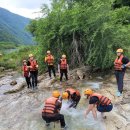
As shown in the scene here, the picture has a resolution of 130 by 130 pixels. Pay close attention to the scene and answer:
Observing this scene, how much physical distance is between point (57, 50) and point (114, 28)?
476 centimetres

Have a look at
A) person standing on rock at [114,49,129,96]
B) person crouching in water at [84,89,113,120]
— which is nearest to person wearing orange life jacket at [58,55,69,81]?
person standing on rock at [114,49,129,96]

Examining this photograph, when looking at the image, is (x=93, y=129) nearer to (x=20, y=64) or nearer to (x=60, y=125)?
(x=60, y=125)

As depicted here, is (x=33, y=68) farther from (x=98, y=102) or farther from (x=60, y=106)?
(x=98, y=102)

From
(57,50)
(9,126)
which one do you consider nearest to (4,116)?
(9,126)

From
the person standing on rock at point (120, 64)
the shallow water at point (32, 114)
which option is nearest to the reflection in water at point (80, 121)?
the shallow water at point (32, 114)

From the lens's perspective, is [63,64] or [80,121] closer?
[80,121]

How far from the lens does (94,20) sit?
19.6 meters

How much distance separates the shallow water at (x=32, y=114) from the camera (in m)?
11.9

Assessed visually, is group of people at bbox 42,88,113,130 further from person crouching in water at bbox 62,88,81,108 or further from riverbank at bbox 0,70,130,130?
riverbank at bbox 0,70,130,130

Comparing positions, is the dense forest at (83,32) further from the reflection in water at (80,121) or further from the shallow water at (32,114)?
the reflection in water at (80,121)

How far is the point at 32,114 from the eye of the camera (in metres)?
13.6

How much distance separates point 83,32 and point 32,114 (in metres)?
8.96

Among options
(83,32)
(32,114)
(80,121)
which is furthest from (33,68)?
(80,121)

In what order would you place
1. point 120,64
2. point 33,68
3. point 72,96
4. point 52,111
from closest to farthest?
1. point 52,111
2. point 72,96
3. point 120,64
4. point 33,68
